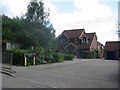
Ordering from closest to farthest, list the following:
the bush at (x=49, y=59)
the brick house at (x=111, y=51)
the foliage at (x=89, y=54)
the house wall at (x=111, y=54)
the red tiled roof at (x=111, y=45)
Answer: the bush at (x=49, y=59) → the foliage at (x=89, y=54) → the house wall at (x=111, y=54) → the brick house at (x=111, y=51) → the red tiled roof at (x=111, y=45)

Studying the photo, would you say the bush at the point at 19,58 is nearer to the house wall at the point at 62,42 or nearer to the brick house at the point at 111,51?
the brick house at the point at 111,51

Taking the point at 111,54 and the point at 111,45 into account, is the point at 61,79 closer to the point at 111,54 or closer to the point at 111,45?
the point at 111,54

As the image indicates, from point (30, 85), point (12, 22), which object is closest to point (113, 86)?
point (30, 85)

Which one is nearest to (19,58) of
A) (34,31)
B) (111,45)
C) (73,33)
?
(34,31)

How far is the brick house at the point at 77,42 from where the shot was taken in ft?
197

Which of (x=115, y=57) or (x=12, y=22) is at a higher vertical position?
(x=12, y=22)

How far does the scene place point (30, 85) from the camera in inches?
571

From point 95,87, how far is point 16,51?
16337 mm

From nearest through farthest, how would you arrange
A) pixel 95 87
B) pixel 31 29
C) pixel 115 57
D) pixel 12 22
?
pixel 95 87 → pixel 31 29 → pixel 12 22 → pixel 115 57

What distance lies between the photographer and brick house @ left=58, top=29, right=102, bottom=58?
60.2 meters

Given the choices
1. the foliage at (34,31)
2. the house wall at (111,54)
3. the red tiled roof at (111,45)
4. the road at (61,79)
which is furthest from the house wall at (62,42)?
the road at (61,79)

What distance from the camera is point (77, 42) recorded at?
2414 inches

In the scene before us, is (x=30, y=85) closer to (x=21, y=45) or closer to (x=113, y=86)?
(x=113, y=86)

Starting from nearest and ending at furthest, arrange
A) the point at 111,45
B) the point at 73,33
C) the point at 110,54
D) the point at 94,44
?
the point at 110,54 → the point at 111,45 → the point at 73,33 → the point at 94,44
